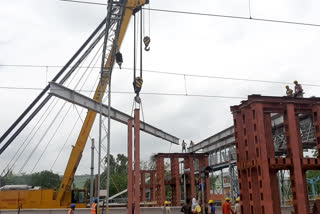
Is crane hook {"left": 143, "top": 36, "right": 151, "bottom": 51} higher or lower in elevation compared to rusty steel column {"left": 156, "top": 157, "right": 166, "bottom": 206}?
higher

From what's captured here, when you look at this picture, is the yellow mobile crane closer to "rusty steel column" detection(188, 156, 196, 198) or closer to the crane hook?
the crane hook

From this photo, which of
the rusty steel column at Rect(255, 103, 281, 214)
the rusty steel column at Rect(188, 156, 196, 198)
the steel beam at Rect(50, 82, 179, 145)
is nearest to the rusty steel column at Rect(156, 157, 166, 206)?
the rusty steel column at Rect(188, 156, 196, 198)

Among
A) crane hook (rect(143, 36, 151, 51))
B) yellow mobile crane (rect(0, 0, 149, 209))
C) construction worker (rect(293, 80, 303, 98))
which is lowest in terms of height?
yellow mobile crane (rect(0, 0, 149, 209))

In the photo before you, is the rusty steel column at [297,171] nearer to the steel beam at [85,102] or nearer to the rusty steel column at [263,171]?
the rusty steel column at [263,171]

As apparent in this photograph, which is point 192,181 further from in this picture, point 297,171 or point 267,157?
point 267,157

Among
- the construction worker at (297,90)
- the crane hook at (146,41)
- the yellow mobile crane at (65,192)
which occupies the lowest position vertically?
the yellow mobile crane at (65,192)

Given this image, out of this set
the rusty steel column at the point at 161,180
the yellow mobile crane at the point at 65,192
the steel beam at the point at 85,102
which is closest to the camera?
the steel beam at the point at 85,102

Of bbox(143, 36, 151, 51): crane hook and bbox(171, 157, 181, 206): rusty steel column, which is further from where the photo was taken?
bbox(171, 157, 181, 206): rusty steel column

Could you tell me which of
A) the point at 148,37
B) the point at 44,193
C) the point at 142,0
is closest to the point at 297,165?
the point at 148,37

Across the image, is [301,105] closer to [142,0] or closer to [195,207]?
[195,207]

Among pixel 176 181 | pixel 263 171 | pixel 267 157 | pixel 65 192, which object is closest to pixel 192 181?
pixel 176 181

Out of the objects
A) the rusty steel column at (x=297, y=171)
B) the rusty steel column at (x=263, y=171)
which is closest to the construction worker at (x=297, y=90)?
the rusty steel column at (x=297, y=171)

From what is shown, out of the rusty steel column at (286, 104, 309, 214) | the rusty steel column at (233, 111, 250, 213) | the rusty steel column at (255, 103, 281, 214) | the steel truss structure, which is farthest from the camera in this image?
the rusty steel column at (233, 111, 250, 213)

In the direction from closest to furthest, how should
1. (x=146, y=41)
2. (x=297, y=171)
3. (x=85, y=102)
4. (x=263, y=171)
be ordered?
(x=263, y=171) < (x=297, y=171) < (x=146, y=41) < (x=85, y=102)
